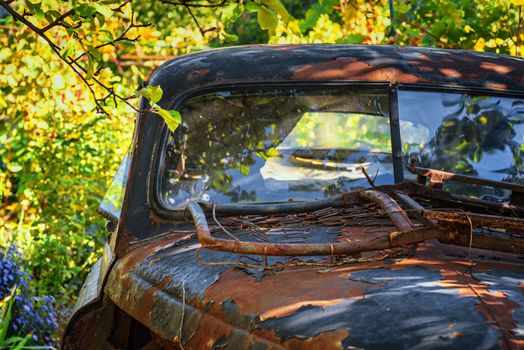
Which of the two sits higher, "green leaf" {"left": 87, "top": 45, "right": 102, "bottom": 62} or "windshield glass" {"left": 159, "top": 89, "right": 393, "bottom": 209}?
"green leaf" {"left": 87, "top": 45, "right": 102, "bottom": 62}

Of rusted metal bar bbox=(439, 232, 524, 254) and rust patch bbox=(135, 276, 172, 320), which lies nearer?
rusted metal bar bbox=(439, 232, 524, 254)

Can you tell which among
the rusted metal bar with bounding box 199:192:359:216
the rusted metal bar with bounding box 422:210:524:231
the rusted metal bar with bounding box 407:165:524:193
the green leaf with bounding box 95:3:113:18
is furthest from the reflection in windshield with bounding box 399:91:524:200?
the green leaf with bounding box 95:3:113:18

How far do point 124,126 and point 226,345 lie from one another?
6114 mm

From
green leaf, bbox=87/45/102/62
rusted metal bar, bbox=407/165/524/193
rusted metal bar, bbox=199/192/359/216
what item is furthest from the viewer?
rusted metal bar, bbox=199/192/359/216

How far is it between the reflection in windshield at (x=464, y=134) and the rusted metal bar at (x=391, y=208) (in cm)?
63

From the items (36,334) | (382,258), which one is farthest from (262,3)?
(36,334)

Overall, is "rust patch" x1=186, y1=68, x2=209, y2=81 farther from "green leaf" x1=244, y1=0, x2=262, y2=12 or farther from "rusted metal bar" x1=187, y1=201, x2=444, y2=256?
"rusted metal bar" x1=187, y1=201, x2=444, y2=256

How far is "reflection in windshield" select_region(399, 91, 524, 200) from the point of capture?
388 centimetres

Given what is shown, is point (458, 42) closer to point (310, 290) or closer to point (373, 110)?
point (373, 110)

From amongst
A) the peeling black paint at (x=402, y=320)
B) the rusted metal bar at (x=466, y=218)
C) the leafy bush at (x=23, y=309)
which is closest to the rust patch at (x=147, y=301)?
the peeling black paint at (x=402, y=320)

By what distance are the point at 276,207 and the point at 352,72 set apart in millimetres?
697

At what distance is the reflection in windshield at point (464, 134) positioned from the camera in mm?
3875

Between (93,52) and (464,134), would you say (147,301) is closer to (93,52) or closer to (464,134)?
(93,52)

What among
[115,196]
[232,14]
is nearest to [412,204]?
[232,14]
